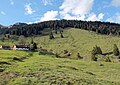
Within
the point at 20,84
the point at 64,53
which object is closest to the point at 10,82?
the point at 20,84

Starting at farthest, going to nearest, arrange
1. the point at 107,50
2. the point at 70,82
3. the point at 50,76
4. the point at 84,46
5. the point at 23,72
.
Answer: the point at 84,46
the point at 107,50
the point at 23,72
the point at 50,76
the point at 70,82

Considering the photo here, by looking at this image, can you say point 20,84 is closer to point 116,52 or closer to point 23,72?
point 23,72

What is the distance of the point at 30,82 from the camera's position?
1551 inches

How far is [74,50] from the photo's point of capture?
18588 centimetres

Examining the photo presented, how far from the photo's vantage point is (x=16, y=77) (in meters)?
43.5

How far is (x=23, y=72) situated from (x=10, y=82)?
7.67 meters

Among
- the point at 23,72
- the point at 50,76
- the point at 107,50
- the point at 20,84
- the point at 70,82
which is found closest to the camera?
the point at 20,84

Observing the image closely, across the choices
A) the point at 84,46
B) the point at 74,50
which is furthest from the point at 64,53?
the point at 84,46

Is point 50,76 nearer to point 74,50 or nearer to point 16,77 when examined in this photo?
point 16,77

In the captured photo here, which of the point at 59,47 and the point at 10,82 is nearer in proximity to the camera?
the point at 10,82

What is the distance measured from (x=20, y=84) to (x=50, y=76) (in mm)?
7457

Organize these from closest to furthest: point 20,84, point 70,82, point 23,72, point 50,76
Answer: point 20,84
point 70,82
point 50,76
point 23,72

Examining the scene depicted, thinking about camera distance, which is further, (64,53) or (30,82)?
(64,53)

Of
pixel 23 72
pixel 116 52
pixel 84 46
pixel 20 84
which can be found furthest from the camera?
pixel 84 46
